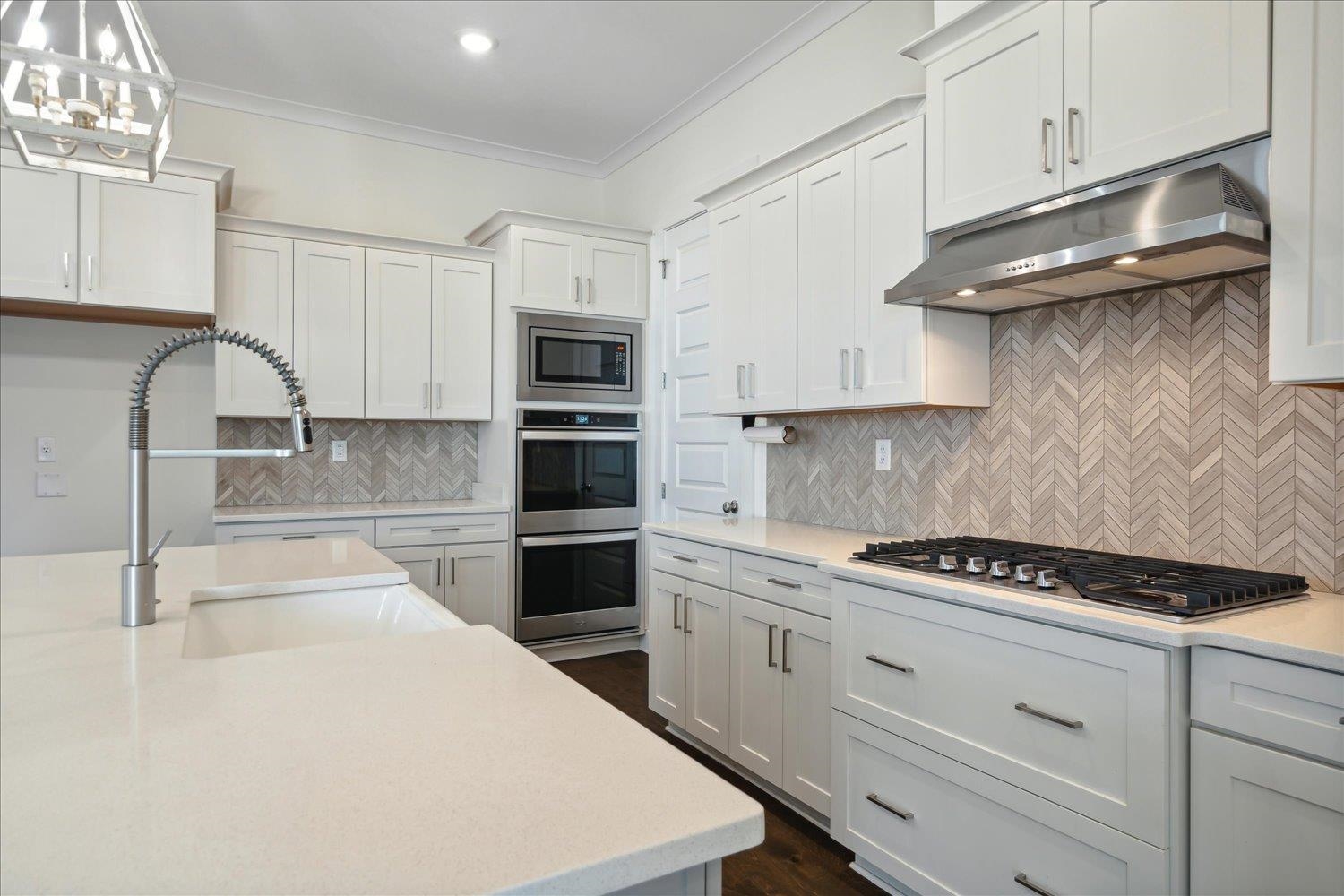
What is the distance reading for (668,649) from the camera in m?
3.18

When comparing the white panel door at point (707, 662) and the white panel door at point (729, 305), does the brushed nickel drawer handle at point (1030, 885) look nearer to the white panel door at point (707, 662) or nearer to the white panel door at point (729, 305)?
the white panel door at point (707, 662)

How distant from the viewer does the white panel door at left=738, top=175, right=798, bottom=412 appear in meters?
2.87

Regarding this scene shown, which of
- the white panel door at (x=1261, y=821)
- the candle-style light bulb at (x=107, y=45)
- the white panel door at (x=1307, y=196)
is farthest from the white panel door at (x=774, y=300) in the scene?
the candle-style light bulb at (x=107, y=45)

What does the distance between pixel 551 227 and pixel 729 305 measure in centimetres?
147

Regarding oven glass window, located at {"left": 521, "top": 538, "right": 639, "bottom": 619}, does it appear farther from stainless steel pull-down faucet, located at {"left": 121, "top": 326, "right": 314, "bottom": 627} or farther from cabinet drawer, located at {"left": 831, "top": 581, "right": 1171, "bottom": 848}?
stainless steel pull-down faucet, located at {"left": 121, "top": 326, "right": 314, "bottom": 627}

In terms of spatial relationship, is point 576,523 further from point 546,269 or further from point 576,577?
point 546,269

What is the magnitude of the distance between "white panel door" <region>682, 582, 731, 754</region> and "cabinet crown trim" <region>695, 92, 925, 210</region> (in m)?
1.58

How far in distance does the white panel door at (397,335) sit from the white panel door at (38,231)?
4.01ft

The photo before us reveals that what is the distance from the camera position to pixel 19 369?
11.6 ft

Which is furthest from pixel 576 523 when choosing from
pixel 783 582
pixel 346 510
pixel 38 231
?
pixel 38 231

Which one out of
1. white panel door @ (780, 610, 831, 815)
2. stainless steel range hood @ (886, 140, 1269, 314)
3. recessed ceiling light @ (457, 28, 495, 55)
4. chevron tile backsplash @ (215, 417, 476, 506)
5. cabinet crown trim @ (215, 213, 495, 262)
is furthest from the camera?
chevron tile backsplash @ (215, 417, 476, 506)

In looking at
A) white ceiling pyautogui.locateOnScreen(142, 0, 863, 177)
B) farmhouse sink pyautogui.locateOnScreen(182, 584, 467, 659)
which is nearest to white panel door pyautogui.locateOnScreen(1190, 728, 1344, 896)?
farmhouse sink pyautogui.locateOnScreen(182, 584, 467, 659)

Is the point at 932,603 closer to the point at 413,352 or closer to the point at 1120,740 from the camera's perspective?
the point at 1120,740

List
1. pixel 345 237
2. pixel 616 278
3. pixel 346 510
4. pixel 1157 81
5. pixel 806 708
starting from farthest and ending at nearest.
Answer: pixel 616 278 < pixel 345 237 < pixel 346 510 < pixel 806 708 < pixel 1157 81
